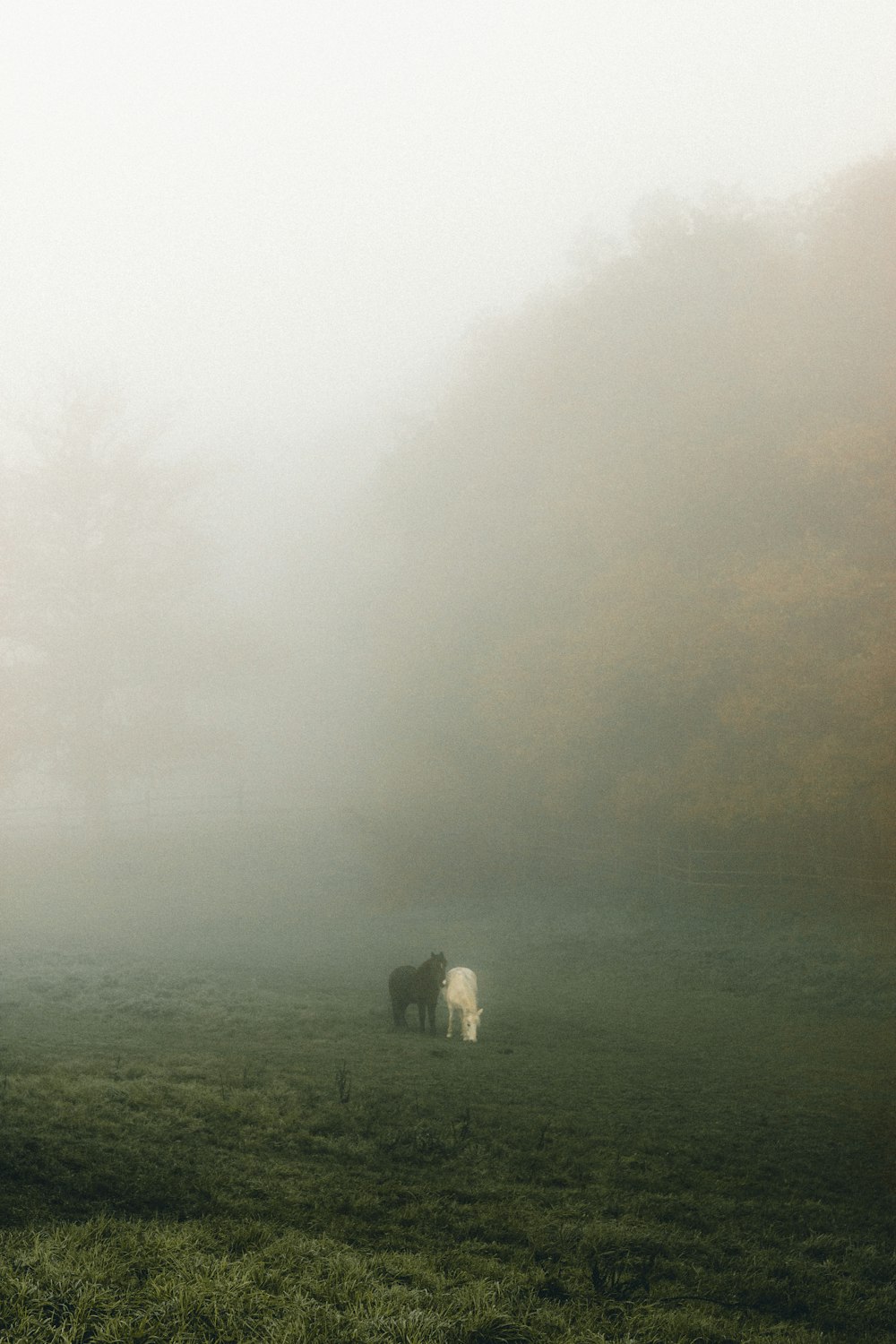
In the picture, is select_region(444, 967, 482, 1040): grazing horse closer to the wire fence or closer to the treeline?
the treeline

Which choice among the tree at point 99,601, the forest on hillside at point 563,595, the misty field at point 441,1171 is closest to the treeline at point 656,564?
the forest on hillside at point 563,595

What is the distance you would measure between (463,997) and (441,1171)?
5.32 meters

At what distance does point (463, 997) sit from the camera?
13.8 metres

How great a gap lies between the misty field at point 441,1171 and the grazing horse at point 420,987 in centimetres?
59

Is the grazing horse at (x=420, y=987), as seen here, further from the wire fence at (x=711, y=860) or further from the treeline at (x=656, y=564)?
the wire fence at (x=711, y=860)

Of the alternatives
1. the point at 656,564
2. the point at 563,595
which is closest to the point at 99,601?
the point at 563,595

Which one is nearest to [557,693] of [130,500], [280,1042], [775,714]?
[775,714]

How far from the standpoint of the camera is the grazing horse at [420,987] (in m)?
14.2

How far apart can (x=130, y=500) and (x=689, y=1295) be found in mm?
37758

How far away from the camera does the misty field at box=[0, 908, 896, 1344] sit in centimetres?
589

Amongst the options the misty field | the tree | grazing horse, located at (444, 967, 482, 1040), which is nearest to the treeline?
the misty field

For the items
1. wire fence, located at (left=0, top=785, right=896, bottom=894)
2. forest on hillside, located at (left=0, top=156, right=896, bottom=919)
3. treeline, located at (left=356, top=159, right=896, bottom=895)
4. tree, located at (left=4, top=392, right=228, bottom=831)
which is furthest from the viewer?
tree, located at (left=4, top=392, right=228, bottom=831)

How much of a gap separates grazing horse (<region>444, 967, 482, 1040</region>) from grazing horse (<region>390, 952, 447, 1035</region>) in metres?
0.28

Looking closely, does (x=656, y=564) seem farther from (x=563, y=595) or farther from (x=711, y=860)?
(x=711, y=860)
